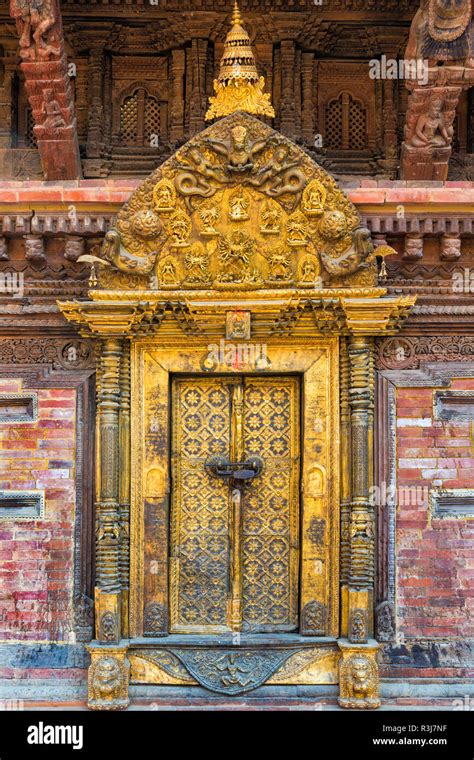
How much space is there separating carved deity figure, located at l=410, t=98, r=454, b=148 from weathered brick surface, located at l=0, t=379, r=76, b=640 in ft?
9.81

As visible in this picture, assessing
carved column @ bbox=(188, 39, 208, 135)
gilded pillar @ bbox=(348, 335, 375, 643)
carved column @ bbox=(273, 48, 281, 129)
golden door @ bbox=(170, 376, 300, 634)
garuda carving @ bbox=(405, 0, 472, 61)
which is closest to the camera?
garuda carving @ bbox=(405, 0, 472, 61)

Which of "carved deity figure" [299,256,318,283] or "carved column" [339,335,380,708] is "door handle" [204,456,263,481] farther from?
"carved deity figure" [299,256,318,283]

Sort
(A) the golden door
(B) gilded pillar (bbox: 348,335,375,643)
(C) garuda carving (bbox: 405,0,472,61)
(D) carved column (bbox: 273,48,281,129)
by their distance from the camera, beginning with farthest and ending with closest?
(D) carved column (bbox: 273,48,281,129) < (A) the golden door < (B) gilded pillar (bbox: 348,335,375,643) < (C) garuda carving (bbox: 405,0,472,61)

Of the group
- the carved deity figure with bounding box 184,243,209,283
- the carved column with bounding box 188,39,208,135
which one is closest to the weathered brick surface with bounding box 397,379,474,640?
the carved deity figure with bounding box 184,243,209,283

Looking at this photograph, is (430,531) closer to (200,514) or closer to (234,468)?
(234,468)

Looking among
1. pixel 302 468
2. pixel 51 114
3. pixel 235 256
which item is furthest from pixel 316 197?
pixel 51 114

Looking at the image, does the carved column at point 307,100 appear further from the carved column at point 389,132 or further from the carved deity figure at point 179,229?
the carved deity figure at point 179,229

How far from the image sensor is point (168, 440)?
21.4 ft

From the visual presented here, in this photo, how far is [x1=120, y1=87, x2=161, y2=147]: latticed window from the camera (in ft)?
24.6

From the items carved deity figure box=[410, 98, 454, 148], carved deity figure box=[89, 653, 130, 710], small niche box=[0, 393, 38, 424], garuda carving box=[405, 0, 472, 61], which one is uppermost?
garuda carving box=[405, 0, 472, 61]

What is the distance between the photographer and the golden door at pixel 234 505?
21.5 feet

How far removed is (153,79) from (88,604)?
4.06 meters

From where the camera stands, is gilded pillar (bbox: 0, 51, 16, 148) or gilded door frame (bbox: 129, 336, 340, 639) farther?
gilded pillar (bbox: 0, 51, 16, 148)
